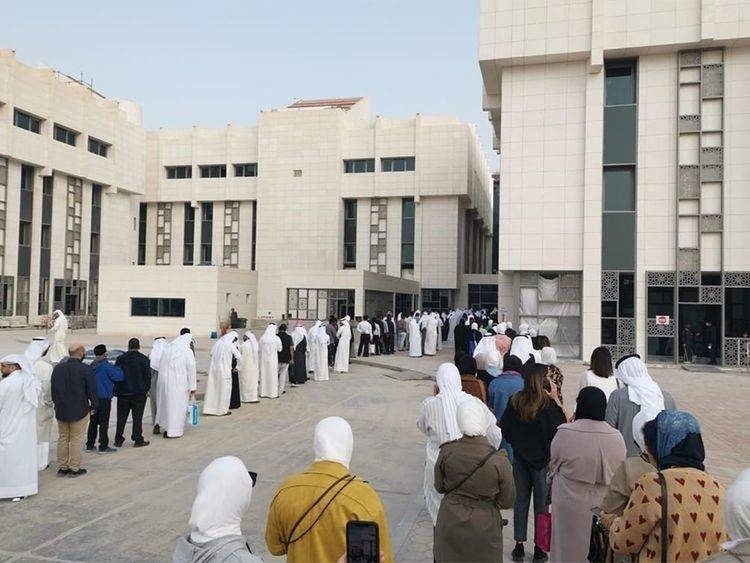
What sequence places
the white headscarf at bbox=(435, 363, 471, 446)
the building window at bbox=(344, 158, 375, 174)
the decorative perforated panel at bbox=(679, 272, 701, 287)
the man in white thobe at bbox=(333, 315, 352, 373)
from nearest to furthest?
the white headscarf at bbox=(435, 363, 471, 446) < the man in white thobe at bbox=(333, 315, 352, 373) < the decorative perforated panel at bbox=(679, 272, 701, 287) < the building window at bbox=(344, 158, 375, 174)

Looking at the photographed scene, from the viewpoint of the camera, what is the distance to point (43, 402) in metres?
7.54

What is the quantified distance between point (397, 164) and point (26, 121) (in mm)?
26122

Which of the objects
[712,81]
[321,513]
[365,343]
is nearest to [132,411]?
[321,513]

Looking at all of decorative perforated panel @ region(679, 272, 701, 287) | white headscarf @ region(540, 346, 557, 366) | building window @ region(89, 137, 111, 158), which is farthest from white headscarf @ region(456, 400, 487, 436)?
building window @ region(89, 137, 111, 158)

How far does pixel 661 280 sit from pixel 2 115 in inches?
1513

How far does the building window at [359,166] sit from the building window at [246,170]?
327 inches

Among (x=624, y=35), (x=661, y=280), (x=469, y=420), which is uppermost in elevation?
(x=624, y=35)

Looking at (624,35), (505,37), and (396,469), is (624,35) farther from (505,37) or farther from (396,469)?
(396,469)

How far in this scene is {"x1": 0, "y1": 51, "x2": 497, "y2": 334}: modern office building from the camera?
1460 inches

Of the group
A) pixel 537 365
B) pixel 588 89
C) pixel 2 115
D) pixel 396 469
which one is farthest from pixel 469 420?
pixel 2 115

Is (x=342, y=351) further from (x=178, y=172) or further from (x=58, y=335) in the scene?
(x=178, y=172)

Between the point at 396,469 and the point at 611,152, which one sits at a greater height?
the point at 611,152

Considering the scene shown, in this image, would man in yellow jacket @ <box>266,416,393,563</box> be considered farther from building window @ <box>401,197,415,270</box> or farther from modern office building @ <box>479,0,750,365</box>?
building window @ <box>401,197,415,270</box>

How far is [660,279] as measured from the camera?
2205 cm
